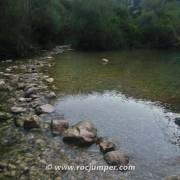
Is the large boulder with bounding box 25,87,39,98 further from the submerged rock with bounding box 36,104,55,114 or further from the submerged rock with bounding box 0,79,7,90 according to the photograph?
the submerged rock with bounding box 36,104,55,114

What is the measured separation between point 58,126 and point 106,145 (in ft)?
6.19

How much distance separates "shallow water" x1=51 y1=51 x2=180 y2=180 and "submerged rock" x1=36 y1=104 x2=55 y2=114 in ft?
1.28

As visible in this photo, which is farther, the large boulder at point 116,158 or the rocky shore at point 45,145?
the large boulder at point 116,158

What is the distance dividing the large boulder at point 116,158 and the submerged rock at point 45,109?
398 centimetres

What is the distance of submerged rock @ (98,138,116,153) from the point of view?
7685mm

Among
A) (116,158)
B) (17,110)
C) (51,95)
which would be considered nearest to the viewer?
(116,158)

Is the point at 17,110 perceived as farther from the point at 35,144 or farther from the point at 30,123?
the point at 35,144

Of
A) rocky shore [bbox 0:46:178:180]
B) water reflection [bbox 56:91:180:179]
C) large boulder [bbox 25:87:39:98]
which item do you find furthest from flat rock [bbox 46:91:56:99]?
large boulder [bbox 25:87:39:98]

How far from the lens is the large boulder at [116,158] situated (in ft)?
22.8

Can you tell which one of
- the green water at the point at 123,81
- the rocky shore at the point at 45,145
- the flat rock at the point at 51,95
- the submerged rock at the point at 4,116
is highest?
the rocky shore at the point at 45,145

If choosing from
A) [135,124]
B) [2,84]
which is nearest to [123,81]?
[2,84]

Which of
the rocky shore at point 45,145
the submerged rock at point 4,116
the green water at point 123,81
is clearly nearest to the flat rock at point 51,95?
the rocky shore at point 45,145

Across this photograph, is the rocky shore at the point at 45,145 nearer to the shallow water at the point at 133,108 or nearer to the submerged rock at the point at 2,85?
the shallow water at the point at 133,108

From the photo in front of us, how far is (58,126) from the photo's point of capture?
8961 mm
